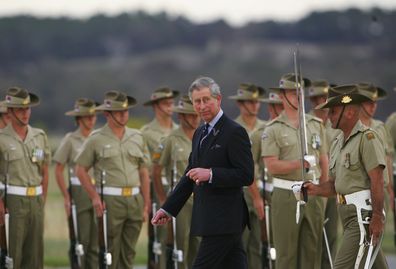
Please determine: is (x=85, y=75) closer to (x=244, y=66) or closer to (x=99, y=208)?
(x=244, y=66)

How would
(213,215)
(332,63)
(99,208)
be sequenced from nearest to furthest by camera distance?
1. (213,215)
2. (99,208)
3. (332,63)

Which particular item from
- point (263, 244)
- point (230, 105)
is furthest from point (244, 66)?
point (263, 244)

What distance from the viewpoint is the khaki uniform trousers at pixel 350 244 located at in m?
10.5

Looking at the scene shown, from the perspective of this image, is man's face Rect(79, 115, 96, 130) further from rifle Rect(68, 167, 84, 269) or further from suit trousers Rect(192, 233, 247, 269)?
suit trousers Rect(192, 233, 247, 269)

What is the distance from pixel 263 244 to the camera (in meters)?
14.4

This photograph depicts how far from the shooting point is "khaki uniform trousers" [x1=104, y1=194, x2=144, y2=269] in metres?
14.1

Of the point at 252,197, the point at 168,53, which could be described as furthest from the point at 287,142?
the point at 168,53

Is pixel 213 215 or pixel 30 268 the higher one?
pixel 213 215

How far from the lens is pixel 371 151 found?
10.5 meters

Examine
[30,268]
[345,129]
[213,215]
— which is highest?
[345,129]

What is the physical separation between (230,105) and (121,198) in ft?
193

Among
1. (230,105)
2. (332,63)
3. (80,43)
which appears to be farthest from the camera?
(80,43)

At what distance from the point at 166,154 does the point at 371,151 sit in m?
4.99

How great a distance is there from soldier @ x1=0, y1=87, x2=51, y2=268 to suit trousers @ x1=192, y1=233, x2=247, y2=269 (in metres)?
4.23
